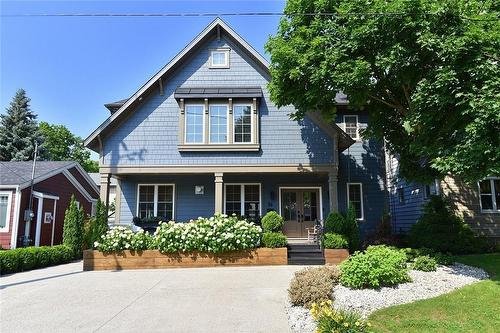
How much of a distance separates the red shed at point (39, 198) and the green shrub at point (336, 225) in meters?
13.3

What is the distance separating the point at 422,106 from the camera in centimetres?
874

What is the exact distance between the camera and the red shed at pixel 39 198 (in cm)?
1611

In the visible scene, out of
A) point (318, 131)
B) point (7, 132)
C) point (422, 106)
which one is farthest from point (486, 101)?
point (7, 132)

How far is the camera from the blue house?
1348 centimetres

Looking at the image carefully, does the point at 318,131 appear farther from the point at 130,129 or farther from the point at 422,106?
the point at 130,129

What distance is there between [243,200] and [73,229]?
724 centimetres

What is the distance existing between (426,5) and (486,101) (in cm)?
278

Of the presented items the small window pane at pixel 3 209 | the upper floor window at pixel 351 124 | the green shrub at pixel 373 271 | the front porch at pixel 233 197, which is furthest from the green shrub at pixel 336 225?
the small window pane at pixel 3 209

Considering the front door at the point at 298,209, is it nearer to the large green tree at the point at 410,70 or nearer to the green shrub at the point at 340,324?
the large green tree at the point at 410,70

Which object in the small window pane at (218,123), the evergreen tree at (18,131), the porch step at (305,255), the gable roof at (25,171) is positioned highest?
the evergreen tree at (18,131)

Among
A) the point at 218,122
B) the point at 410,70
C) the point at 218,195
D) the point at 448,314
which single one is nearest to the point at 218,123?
the point at 218,122

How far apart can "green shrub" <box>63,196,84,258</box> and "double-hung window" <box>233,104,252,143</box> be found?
7374 millimetres

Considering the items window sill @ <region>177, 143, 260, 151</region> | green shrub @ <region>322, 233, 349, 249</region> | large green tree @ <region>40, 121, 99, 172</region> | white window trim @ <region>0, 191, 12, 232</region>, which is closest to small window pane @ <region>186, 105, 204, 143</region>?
window sill @ <region>177, 143, 260, 151</region>

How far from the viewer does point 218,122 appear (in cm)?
1387
